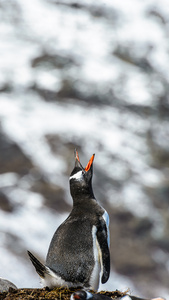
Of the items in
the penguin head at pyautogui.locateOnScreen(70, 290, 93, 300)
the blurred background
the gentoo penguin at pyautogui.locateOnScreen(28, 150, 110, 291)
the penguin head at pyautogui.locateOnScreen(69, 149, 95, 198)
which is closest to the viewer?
the penguin head at pyautogui.locateOnScreen(70, 290, 93, 300)

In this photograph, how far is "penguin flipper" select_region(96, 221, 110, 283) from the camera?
6.20 ft

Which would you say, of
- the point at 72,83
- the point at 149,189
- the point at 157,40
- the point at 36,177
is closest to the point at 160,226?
the point at 149,189

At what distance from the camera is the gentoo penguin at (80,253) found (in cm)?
184

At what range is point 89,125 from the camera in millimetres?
8570

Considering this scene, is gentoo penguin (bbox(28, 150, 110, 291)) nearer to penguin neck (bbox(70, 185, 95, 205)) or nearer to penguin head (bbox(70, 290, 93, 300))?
penguin neck (bbox(70, 185, 95, 205))

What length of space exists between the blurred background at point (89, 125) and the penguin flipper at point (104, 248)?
397 cm

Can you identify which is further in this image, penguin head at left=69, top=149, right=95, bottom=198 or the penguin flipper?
penguin head at left=69, top=149, right=95, bottom=198

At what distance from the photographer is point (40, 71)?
9.22 m

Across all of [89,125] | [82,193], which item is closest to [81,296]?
[82,193]

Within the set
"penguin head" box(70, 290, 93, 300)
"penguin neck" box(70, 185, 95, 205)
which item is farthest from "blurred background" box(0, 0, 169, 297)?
"penguin head" box(70, 290, 93, 300)

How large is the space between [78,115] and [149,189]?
7.05ft

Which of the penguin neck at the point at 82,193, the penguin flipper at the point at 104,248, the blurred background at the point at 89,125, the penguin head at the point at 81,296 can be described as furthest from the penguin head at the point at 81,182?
the blurred background at the point at 89,125

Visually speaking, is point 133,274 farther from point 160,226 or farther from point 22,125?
point 22,125

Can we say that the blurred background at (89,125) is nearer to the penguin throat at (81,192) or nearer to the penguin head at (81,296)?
the penguin throat at (81,192)
